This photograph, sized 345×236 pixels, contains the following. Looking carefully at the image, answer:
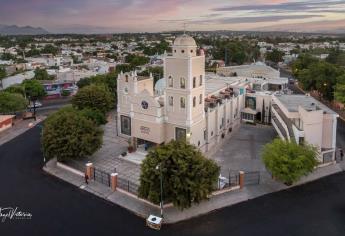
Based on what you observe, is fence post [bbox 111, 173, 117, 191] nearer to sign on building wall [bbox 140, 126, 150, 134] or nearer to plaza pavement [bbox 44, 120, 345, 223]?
plaza pavement [bbox 44, 120, 345, 223]

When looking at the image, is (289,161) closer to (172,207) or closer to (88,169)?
(172,207)

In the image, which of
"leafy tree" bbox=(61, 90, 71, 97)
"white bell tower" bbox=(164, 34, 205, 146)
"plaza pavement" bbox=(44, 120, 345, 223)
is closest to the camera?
"plaza pavement" bbox=(44, 120, 345, 223)

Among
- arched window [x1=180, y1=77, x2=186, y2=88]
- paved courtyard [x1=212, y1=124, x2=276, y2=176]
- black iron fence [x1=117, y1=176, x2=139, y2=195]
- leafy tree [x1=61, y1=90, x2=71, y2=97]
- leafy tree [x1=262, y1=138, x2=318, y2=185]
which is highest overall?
arched window [x1=180, y1=77, x2=186, y2=88]

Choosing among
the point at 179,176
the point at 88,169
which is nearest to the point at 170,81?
the point at 88,169

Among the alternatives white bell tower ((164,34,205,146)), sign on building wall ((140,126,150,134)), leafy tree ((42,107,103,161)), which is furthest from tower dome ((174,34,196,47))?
leafy tree ((42,107,103,161))

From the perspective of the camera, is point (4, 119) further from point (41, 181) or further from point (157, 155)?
point (157, 155)

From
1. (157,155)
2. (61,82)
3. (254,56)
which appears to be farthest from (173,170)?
(254,56)

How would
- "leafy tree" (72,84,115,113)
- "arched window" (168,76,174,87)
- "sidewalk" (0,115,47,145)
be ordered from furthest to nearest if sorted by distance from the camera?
"leafy tree" (72,84,115,113) < "sidewalk" (0,115,47,145) < "arched window" (168,76,174,87)

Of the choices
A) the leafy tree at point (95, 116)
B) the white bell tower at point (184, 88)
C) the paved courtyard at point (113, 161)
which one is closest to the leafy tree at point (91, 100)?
the leafy tree at point (95, 116)
